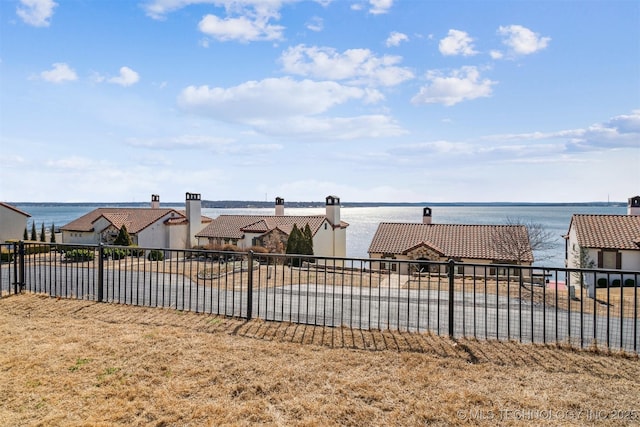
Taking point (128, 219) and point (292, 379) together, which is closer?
point (292, 379)

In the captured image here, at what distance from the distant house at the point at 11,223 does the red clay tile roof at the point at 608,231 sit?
34421 millimetres

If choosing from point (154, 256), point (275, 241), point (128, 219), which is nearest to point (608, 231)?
point (275, 241)

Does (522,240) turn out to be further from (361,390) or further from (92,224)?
(92,224)

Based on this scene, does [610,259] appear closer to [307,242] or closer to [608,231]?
[608,231]

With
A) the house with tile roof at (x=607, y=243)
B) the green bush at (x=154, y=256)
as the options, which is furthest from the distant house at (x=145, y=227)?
the house with tile roof at (x=607, y=243)

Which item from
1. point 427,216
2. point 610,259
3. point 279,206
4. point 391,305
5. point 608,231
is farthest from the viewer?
point 279,206

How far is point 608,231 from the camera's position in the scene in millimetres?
21141

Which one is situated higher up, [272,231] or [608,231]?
[608,231]

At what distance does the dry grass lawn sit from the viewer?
357 centimetres

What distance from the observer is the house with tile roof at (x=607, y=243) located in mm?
19781

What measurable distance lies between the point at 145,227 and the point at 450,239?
807 inches

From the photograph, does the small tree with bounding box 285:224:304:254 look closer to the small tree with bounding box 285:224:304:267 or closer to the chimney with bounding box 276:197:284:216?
the small tree with bounding box 285:224:304:267

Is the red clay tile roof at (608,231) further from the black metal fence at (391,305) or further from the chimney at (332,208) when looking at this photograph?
the chimney at (332,208)

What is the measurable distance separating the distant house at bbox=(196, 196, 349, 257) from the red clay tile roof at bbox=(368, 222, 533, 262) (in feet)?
16.4
